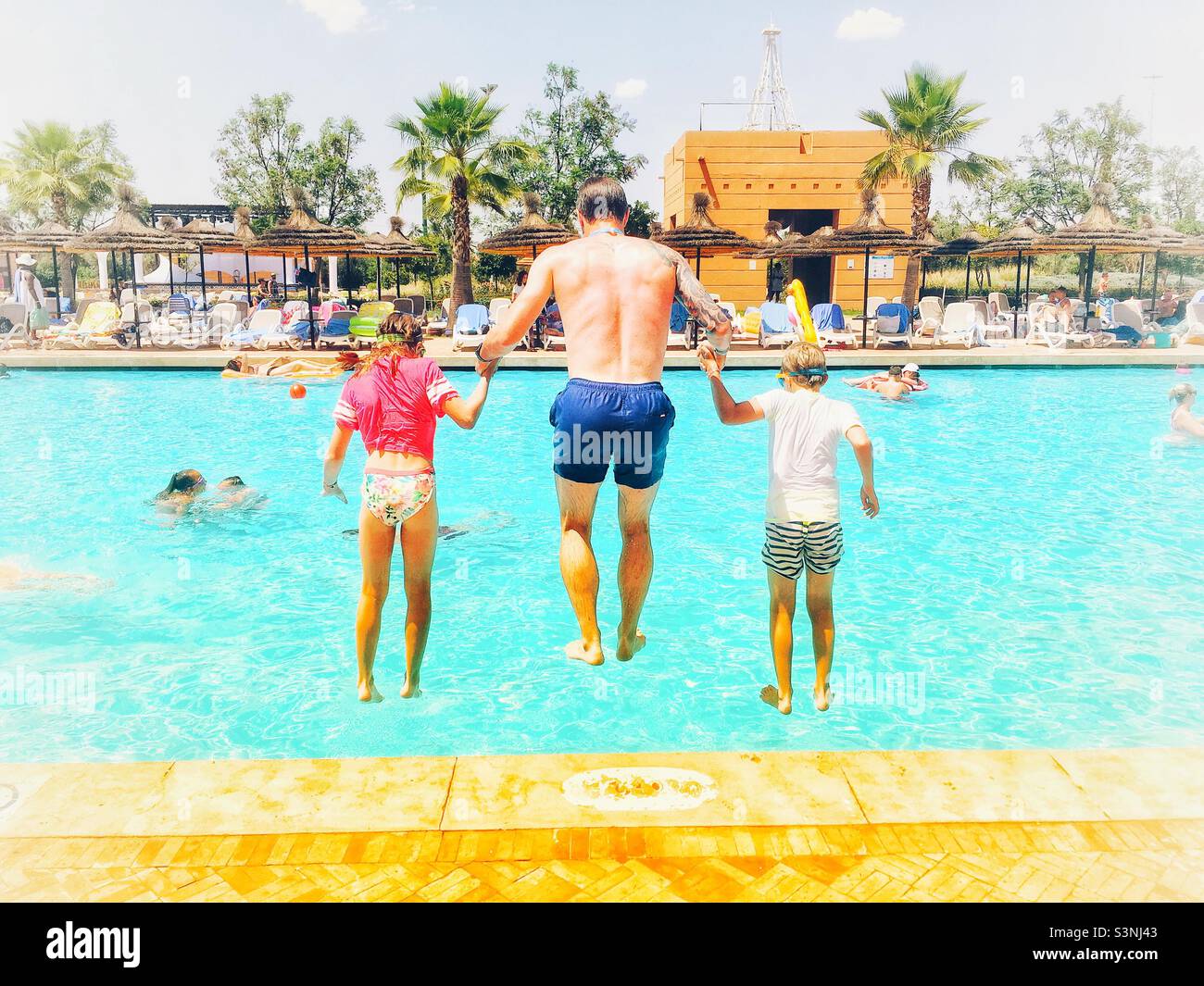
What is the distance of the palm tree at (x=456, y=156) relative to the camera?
24.8 meters

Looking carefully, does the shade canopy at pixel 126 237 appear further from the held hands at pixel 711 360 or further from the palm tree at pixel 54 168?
the held hands at pixel 711 360

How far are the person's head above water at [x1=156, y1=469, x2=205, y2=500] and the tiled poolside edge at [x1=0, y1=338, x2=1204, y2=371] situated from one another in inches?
357

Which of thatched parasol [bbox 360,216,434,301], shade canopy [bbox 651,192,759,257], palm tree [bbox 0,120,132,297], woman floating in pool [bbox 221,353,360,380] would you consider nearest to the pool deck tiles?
woman floating in pool [bbox 221,353,360,380]

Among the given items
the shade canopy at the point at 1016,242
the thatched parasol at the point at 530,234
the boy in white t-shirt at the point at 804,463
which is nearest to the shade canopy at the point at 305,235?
the thatched parasol at the point at 530,234

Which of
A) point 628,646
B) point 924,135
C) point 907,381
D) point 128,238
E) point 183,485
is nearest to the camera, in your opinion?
point 628,646

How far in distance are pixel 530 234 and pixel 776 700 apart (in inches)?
683

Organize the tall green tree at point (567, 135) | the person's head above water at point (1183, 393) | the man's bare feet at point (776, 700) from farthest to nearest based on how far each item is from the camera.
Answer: the tall green tree at point (567, 135) < the person's head above water at point (1183, 393) < the man's bare feet at point (776, 700)

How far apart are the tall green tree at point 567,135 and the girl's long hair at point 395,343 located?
2999 cm

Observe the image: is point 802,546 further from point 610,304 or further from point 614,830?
point 614,830

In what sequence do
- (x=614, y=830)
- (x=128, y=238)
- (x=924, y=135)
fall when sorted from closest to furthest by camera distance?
(x=614, y=830)
(x=128, y=238)
(x=924, y=135)

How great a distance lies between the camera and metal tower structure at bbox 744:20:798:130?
1403 inches

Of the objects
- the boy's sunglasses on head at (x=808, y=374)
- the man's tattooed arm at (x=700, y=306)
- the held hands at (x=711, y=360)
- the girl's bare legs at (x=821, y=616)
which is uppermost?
the man's tattooed arm at (x=700, y=306)

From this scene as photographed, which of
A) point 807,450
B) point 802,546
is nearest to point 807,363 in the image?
point 807,450

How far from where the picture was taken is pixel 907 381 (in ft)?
50.7
